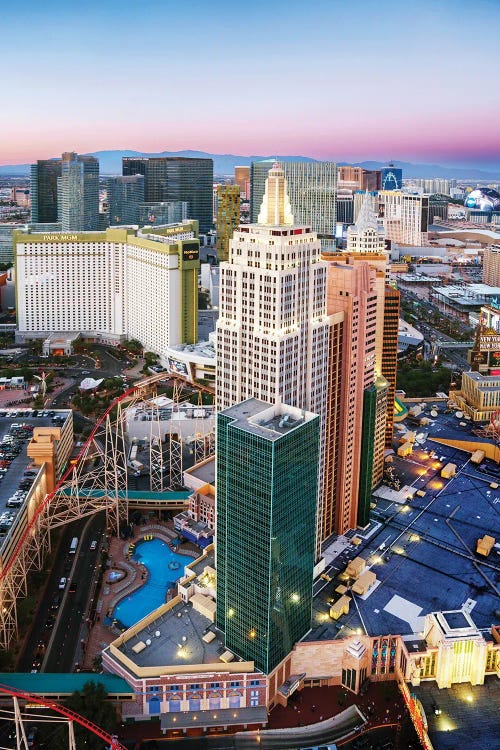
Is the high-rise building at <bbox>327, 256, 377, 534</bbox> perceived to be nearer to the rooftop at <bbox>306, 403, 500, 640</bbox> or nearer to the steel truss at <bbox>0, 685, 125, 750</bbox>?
the rooftop at <bbox>306, 403, 500, 640</bbox>

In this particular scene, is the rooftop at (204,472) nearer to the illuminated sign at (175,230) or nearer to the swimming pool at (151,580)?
the swimming pool at (151,580)

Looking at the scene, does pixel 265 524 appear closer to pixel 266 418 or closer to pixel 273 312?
pixel 266 418

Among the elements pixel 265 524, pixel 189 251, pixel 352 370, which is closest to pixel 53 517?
pixel 265 524

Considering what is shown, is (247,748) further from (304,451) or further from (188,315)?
(188,315)

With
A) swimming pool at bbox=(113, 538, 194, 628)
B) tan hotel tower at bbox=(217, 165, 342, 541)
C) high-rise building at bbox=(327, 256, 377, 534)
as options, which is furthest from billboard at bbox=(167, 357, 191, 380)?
tan hotel tower at bbox=(217, 165, 342, 541)

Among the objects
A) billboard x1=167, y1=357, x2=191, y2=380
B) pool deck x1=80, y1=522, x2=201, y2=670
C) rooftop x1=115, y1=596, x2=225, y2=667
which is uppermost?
billboard x1=167, y1=357, x2=191, y2=380

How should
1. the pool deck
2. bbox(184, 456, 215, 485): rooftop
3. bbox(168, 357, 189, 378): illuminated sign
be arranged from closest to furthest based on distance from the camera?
the pool deck
bbox(184, 456, 215, 485): rooftop
bbox(168, 357, 189, 378): illuminated sign

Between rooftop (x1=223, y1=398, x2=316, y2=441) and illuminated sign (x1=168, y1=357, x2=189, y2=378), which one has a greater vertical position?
rooftop (x1=223, y1=398, x2=316, y2=441)
